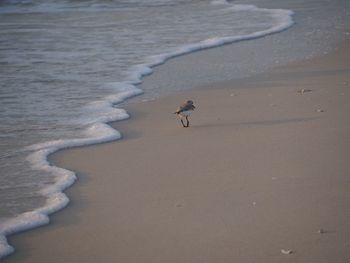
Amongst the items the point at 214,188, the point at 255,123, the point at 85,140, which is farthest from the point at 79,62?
the point at 214,188

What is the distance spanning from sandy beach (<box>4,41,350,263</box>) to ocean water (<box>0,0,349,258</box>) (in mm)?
286

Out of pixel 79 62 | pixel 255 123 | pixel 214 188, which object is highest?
pixel 214 188

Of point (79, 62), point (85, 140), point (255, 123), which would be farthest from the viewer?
point (79, 62)

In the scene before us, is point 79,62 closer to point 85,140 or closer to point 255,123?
point 85,140

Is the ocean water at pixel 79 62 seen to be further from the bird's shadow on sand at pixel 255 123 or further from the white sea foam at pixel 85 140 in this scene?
the bird's shadow on sand at pixel 255 123

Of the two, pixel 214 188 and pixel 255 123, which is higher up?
pixel 214 188

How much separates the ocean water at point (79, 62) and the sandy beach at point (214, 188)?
286 millimetres

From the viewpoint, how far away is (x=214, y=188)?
21.0 feet

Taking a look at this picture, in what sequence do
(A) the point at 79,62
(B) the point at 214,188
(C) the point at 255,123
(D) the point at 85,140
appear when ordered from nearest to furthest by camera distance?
(B) the point at 214,188, (D) the point at 85,140, (C) the point at 255,123, (A) the point at 79,62

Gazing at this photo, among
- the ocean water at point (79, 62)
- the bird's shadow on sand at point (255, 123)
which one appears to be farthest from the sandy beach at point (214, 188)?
the ocean water at point (79, 62)

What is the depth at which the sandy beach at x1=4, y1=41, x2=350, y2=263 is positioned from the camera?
527 centimetres

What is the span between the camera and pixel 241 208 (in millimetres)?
5902

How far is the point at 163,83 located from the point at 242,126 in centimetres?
297

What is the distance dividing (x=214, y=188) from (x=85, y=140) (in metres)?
2.19
